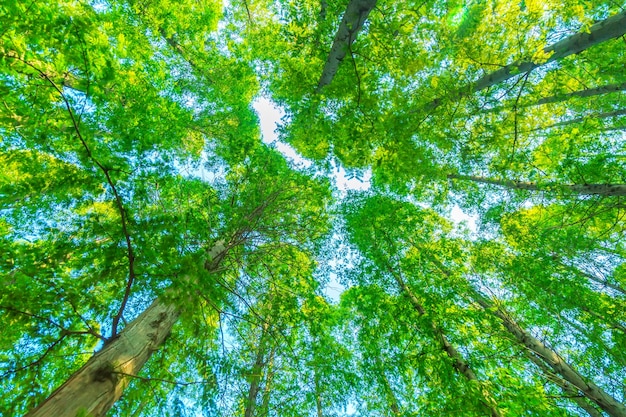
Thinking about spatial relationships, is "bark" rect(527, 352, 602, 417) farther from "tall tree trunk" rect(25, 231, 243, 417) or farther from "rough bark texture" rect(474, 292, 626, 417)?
"tall tree trunk" rect(25, 231, 243, 417)

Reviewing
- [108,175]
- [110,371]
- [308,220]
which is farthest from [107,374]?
[308,220]

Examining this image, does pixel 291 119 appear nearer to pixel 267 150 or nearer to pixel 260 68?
pixel 267 150

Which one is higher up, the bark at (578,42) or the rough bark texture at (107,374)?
the bark at (578,42)

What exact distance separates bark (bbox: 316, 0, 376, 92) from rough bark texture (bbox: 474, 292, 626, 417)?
465 cm

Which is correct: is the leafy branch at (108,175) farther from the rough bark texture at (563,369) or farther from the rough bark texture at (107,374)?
the rough bark texture at (563,369)

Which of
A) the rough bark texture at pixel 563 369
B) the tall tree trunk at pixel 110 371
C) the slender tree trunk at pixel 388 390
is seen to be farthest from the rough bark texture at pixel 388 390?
the tall tree trunk at pixel 110 371

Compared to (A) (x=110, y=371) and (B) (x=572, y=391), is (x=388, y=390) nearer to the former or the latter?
(B) (x=572, y=391)

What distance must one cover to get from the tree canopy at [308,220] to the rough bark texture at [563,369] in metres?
0.03

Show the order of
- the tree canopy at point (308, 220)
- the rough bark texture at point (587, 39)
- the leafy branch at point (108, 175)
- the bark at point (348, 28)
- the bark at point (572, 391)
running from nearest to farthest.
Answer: the leafy branch at point (108, 175) → the tree canopy at point (308, 220) → the bark at point (348, 28) → the rough bark texture at point (587, 39) → the bark at point (572, 391)

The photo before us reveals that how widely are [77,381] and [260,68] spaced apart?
945 centimetres

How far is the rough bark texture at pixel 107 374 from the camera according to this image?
157cm

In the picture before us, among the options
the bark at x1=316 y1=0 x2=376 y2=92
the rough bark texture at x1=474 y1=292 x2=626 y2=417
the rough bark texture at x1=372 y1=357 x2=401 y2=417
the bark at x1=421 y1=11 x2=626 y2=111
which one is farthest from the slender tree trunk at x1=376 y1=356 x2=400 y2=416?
the bark at x1=316 y1=0 x2=376 y2=92

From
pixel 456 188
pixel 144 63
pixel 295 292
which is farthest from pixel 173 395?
pixel 456 188

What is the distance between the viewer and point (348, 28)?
9.02 ft
